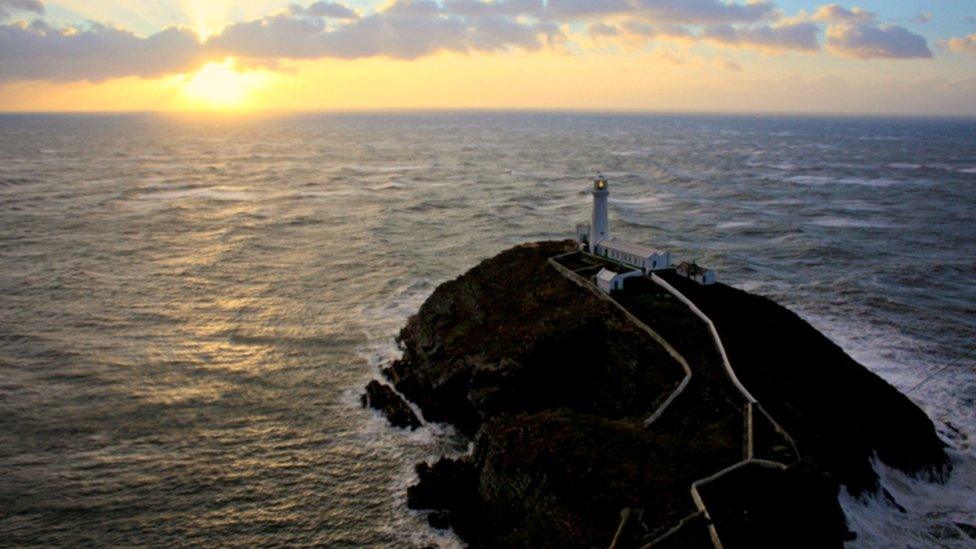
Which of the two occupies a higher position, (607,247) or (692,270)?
(607,247)

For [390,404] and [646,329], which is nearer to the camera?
[646,329]

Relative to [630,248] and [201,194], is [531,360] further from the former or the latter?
[201,194]

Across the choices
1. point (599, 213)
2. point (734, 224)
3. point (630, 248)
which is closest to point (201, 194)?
point (734, 224)

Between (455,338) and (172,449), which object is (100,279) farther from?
(455,338)

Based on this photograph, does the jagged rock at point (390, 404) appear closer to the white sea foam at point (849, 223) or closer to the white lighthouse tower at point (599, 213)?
the white lighthouse tower at point (599, 213)

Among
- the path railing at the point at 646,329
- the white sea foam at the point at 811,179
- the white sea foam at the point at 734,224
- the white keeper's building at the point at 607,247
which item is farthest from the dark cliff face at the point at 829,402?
the white sea foam at the point at 811,179

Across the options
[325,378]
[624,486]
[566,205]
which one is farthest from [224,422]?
[566,205]

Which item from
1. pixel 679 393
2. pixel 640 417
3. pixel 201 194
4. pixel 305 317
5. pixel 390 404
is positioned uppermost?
pixel 201 194

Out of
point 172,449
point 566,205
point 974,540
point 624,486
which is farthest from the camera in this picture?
point 566,205
